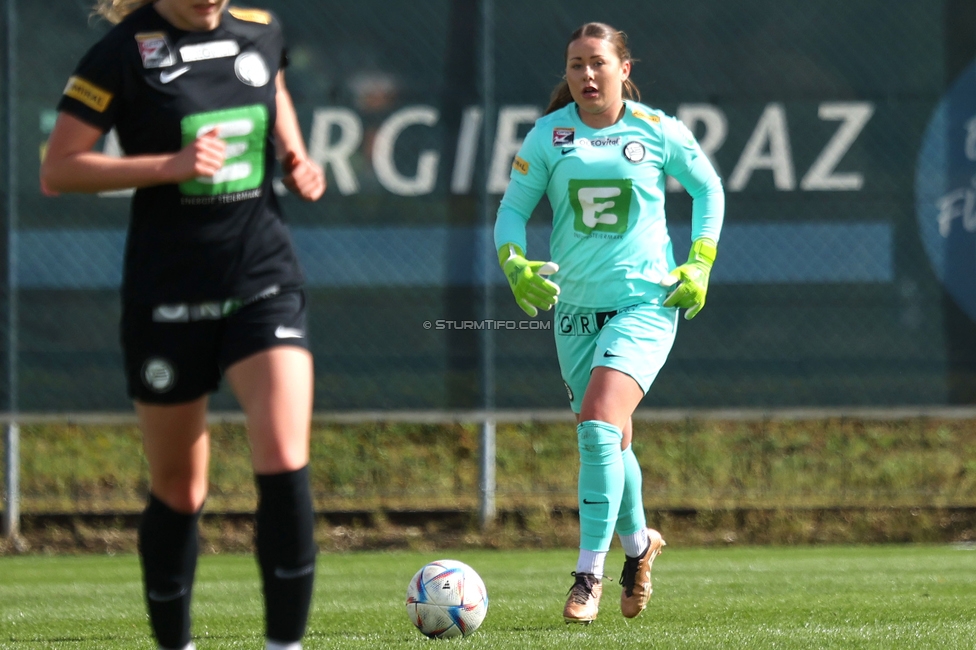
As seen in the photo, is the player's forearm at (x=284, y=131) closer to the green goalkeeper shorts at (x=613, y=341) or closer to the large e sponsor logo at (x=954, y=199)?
the green goalkeeper shorts at (x=613, y=341)

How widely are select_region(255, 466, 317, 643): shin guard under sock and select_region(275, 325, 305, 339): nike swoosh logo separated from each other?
317 mm

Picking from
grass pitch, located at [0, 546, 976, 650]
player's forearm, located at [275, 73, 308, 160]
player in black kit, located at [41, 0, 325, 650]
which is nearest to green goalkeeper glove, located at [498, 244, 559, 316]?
grass pitch, located at [0, 546, 976, 650]

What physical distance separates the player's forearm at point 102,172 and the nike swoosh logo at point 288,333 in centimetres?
42

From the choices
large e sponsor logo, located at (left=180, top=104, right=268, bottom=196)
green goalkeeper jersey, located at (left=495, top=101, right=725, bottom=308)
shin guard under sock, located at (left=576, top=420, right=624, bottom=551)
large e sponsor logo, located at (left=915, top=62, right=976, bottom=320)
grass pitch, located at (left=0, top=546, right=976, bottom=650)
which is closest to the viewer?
large e sponsor logo, located at (left=180, top=104, right=268, bottom=196)

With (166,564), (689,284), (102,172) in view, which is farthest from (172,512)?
(689,284)

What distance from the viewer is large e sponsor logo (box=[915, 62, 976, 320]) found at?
25.1 feet

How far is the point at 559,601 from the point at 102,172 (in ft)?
9.96

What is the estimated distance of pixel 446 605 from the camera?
439 centimetres

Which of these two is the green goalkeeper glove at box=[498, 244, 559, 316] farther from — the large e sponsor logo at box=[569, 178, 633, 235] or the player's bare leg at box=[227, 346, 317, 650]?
the player's bare leg at box=[227, 346, 317, 650]

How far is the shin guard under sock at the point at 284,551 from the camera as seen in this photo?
3.09m

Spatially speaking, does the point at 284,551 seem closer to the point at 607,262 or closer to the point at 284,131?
the point at 284,131

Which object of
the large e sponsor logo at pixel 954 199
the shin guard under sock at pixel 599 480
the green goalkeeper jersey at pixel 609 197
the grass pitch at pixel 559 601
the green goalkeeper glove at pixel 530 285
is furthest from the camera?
the large e sponsor logo at pixel 954 199

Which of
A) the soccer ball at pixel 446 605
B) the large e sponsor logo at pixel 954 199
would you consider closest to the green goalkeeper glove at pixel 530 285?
the soccer ball at pixel 446 605

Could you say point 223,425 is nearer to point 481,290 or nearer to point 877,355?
point 481,290
